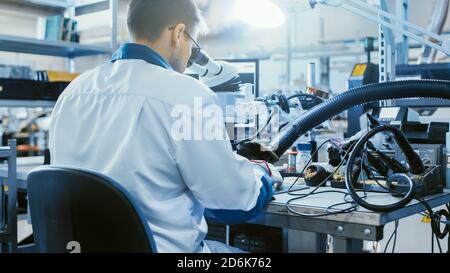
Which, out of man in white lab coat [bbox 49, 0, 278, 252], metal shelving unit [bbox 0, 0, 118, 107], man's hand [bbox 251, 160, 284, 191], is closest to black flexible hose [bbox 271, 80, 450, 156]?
man's hand [bbox 251, 160, 284, 191]

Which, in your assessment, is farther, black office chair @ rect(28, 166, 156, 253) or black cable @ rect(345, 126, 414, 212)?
black cable @ rect(345, 126, 414, 212)

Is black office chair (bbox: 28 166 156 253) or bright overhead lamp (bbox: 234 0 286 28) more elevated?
bright overhead lamp (bbox: 234 0 286 28)

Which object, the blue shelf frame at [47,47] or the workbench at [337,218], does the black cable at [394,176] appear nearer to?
the workbench at [337,218]

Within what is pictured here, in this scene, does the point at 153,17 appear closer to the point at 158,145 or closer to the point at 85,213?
the point at 158,145

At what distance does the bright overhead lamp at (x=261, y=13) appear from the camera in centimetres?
195

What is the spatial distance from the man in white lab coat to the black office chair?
0.11m

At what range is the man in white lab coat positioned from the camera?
3.25 feet

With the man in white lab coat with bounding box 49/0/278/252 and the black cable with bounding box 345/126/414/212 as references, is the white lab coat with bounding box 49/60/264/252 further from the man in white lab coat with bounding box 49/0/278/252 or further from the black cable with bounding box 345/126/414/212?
the black cable with bounding box 345/126/414/212

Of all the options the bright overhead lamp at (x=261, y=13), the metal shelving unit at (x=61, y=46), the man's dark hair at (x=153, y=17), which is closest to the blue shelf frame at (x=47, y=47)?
the metal shelving unit at (x=61, y=46)

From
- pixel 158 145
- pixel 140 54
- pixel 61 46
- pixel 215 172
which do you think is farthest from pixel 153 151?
pixel 61 46
